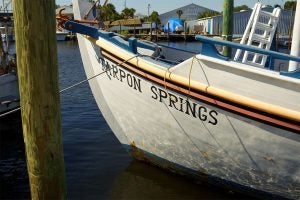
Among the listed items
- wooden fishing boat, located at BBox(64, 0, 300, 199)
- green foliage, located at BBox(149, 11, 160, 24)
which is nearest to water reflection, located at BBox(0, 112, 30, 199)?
wooden fishing boat, located at BBox(64, 0, 300, 199)

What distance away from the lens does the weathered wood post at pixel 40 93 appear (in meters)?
3.50

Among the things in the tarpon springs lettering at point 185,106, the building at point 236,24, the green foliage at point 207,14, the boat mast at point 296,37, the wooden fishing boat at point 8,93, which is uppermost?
the green foliage at point 207,14

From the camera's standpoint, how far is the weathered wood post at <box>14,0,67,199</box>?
3498 mm

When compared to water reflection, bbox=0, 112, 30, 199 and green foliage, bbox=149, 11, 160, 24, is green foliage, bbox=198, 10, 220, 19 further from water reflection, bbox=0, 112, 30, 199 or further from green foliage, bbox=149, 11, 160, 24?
water reflection, bbox=0, 112, 30, 199

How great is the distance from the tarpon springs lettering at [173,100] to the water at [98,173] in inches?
74.4

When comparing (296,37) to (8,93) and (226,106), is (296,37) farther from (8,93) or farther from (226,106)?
(8,93)

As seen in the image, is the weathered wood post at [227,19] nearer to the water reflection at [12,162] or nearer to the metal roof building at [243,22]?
the water reflection at [12,162]

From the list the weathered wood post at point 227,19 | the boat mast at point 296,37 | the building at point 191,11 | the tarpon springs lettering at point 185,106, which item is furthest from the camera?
the building at point 191,11

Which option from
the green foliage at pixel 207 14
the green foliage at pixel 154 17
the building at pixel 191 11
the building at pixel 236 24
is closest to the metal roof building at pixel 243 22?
the building at pixel 236 24

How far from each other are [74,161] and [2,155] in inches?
80.0

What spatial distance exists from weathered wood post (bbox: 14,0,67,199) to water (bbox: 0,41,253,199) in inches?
104

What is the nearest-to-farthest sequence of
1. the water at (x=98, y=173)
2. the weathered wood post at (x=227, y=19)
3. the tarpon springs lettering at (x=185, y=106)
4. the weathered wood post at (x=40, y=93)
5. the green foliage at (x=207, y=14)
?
the weathered wood post at (x=40, y=93)
the tarpon springs lettering at (x=185, y=106)
the water at (x=98, y=173)
the weathered wood post at (x=227, y=19)
the green foliage at (x=207, y=14)

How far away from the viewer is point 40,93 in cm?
371

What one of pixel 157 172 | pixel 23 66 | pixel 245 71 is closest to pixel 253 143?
pixel 245 71
